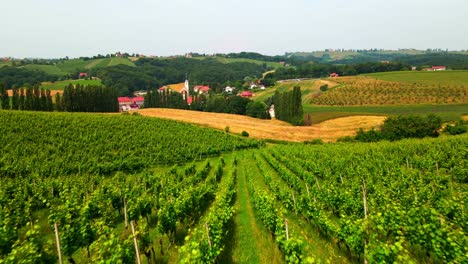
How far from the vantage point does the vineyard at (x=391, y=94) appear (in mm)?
92625

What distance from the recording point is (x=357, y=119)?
70.6m

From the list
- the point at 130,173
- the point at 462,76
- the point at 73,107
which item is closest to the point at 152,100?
the point at 73,107

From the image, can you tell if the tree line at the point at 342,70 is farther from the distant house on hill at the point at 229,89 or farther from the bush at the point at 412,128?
the bush at the point at 412,128

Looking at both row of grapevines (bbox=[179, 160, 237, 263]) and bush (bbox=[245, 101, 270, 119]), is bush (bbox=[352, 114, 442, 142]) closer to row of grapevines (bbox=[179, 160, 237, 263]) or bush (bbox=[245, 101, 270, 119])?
bush (bbox=[245, 101, 270, 119])

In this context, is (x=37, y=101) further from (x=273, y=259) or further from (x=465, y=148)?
(x=465, y=148)

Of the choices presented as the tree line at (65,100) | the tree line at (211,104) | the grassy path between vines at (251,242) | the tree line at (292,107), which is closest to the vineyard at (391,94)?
the tree line at (292,107)

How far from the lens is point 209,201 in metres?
21.8

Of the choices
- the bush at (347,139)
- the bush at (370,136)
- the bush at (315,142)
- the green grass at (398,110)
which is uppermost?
the green grass at (398,110)

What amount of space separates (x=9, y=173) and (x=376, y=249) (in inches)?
1603

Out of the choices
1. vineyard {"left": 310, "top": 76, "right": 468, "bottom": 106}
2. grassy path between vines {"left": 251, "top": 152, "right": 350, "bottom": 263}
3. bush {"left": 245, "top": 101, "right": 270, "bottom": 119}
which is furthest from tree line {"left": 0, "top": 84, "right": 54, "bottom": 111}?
vineyard {"left": 310, "top": 76, "right": 468, "bottom": 106}

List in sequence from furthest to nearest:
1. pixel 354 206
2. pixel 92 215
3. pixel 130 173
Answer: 1. pixel 130 173
2. pixel 92 215
3. pixel 354 206

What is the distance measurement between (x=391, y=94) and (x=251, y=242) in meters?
111

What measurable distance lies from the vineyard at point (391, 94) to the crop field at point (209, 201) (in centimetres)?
6802

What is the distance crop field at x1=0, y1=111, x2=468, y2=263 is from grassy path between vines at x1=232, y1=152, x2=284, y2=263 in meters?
0.09
